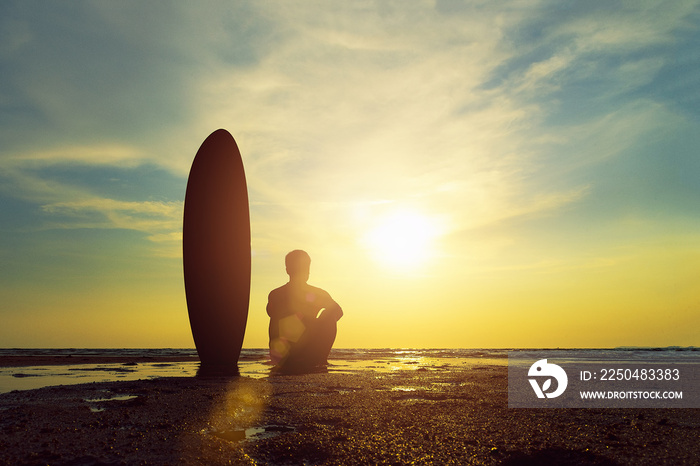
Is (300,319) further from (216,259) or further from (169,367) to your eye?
(169,367)

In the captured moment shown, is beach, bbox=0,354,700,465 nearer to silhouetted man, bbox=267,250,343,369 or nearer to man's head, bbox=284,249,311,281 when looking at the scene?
silhouetted man, bbox=267,250,343,369

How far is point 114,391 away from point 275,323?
22.9 ft

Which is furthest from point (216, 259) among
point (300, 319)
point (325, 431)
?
point (325, 431)

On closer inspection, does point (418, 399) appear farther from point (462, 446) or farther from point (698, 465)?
point (698, 465)

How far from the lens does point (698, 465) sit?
13.2ft

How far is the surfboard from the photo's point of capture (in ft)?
48.1

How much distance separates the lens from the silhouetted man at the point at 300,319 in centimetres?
1482

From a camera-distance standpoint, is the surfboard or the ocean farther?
the surfboard

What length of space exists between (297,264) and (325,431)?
10581 millimetres

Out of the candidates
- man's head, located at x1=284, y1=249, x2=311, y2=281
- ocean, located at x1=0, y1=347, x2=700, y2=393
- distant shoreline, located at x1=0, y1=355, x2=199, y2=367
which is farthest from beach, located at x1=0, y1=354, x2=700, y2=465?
distant shoreline, located at x1=0, y1=355, x2=199, y2=367

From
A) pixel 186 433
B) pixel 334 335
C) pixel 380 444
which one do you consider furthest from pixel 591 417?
pixel 334 335

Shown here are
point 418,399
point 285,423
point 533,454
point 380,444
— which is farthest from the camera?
point 418,399

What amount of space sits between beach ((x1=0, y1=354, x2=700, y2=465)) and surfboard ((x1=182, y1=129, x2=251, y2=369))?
6.63 m

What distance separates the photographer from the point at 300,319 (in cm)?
1500
